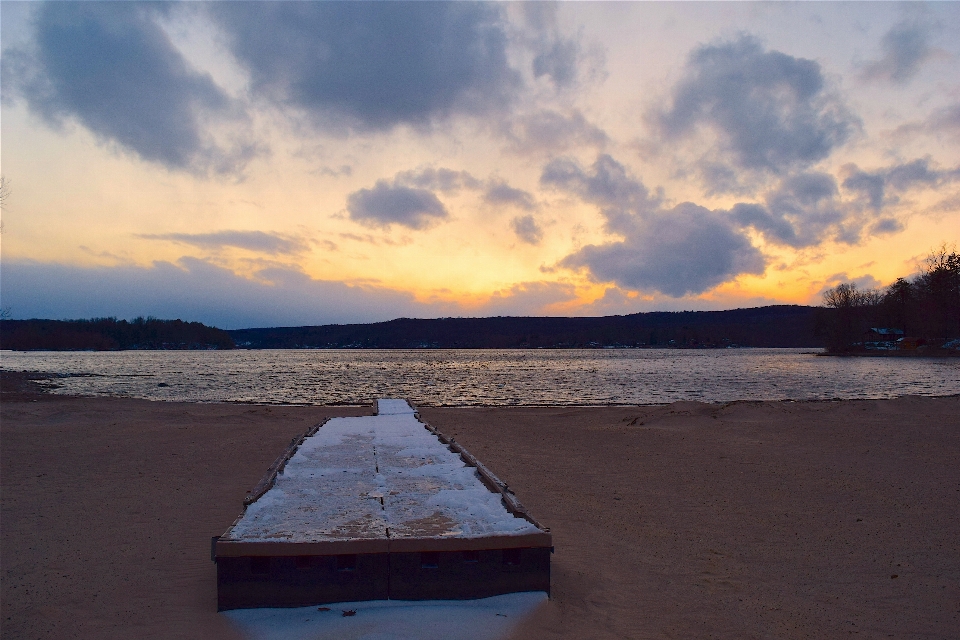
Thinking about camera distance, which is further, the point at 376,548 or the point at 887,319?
the point at 887,319

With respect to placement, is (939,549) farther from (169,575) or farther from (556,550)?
(169,575)

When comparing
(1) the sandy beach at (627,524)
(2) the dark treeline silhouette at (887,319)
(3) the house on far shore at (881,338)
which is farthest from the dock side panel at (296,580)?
(3) the house on far shore at (881,338)

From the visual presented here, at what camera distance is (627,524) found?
7.25 metres

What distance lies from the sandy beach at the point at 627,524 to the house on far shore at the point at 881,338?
316ft

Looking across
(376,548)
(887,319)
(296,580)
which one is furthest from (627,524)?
(887,319)

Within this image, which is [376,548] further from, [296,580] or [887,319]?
[887,319]

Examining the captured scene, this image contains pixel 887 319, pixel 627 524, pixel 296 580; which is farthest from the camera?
pixel 887 319

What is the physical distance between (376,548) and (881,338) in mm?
120331

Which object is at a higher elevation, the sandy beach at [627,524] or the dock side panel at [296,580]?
the dock side panel at [296,580]

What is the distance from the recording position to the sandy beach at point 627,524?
14.9ft

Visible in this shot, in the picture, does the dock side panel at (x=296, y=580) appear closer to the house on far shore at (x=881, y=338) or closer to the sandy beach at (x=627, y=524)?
the sandy beach at (x=627, y=524)

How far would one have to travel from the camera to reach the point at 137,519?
7.15m

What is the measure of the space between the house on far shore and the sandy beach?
96.4 meters

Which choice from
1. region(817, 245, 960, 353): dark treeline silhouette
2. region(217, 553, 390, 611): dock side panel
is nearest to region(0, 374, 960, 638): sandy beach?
region(217, 553, 390, 611): dock side panel
